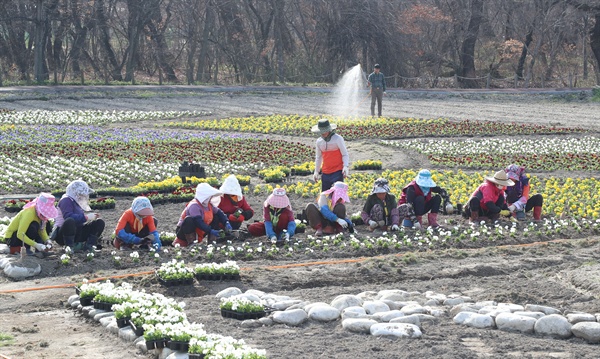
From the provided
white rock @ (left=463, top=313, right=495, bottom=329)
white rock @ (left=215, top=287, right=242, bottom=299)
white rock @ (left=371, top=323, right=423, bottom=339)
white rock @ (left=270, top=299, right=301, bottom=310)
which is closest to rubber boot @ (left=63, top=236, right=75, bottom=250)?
white rock @ (left=215, top=287, right=242, bottom=299)

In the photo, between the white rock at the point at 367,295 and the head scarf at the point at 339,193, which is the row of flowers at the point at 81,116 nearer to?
the head scarf at the point at 339,193

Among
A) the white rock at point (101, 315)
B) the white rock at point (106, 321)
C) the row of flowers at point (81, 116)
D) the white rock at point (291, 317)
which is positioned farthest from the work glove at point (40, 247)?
the row of flowers at point (81, 116)

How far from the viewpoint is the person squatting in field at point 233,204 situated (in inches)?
586

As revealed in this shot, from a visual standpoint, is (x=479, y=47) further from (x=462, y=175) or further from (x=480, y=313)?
(x=480, y=313)

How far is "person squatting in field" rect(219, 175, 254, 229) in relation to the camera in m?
14.9

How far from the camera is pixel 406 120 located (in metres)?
33.2

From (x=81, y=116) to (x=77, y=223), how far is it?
2180cm

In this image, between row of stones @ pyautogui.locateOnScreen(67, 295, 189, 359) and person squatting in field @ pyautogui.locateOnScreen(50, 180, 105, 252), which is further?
person squatting in field @ pyautogui.locateOnScreen(50, 180, 105, 252)

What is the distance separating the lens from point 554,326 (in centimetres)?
877

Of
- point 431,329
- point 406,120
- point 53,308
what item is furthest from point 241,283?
point 406,120

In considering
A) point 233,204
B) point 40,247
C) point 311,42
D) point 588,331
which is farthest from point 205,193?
point 311,42

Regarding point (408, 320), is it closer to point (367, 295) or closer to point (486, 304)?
point (486, 304)

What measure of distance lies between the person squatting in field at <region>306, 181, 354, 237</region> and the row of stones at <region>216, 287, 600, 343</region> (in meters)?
4.49

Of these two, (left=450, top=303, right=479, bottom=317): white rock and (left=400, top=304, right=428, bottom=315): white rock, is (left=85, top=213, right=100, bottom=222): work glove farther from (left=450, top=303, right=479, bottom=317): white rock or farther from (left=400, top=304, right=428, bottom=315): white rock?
(left=450, top=303, right=479, bottom=317): white rock
